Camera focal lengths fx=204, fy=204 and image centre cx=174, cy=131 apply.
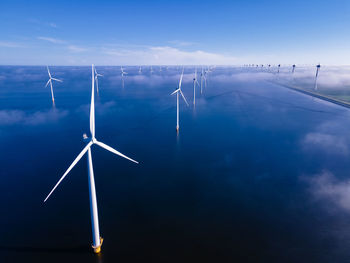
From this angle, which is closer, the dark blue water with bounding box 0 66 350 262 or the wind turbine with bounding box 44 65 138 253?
the wind turbine with bounding box 44 65 138 253

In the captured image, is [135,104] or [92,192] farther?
[135,104]

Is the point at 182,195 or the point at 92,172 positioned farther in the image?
the point at 182,195

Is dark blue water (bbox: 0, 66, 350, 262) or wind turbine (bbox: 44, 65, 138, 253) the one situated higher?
wind turbine (bbox: 44, 65, 138, 253)

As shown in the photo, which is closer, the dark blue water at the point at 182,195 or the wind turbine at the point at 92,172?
the wind turbine at the point at 92,172

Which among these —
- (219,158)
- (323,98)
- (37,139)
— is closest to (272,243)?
(219,158)

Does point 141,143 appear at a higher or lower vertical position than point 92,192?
lower

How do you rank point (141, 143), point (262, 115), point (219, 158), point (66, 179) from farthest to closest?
point (262, 115)
point (141, 143)
point (219, 158)
point (66, 179)

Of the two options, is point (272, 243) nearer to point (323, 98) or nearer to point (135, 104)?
point (135, 104)

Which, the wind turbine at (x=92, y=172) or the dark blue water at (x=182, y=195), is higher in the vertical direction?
the wind turbine at (x=92, y=172)
